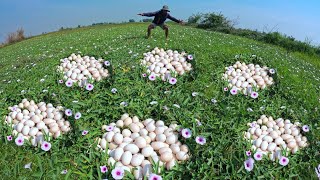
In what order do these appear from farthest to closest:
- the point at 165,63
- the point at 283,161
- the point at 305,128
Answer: the point at 165,63, the point at 305,128, the point at 283,161

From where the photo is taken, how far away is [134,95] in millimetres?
6969

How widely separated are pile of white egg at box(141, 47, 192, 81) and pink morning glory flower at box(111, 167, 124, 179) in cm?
379

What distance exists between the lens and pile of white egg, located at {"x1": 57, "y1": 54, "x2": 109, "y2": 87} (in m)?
8.29

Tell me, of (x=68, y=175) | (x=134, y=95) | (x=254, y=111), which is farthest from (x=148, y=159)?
(x=254, y=111)

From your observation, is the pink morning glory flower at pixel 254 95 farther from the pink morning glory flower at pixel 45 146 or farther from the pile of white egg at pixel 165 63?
the pink morning glory flower at pixel 45 146

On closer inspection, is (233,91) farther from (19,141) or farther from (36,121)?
(19,141)

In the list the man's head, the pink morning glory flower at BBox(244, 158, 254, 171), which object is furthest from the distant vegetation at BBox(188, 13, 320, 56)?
the pink morning glory flower at BBox(244, 158, 254, 171)

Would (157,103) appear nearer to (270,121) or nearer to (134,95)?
(134,95)

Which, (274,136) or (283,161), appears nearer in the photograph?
(283,161)

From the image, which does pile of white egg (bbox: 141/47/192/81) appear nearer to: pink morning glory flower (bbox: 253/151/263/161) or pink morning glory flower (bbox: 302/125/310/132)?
pink morning glory flower (bbox: 302/125/310/132)

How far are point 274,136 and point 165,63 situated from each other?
144 inches

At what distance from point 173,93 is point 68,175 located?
9.90 feet

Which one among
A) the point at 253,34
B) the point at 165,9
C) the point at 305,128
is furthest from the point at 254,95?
the point at 253,34

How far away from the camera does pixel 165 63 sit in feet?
29.3
